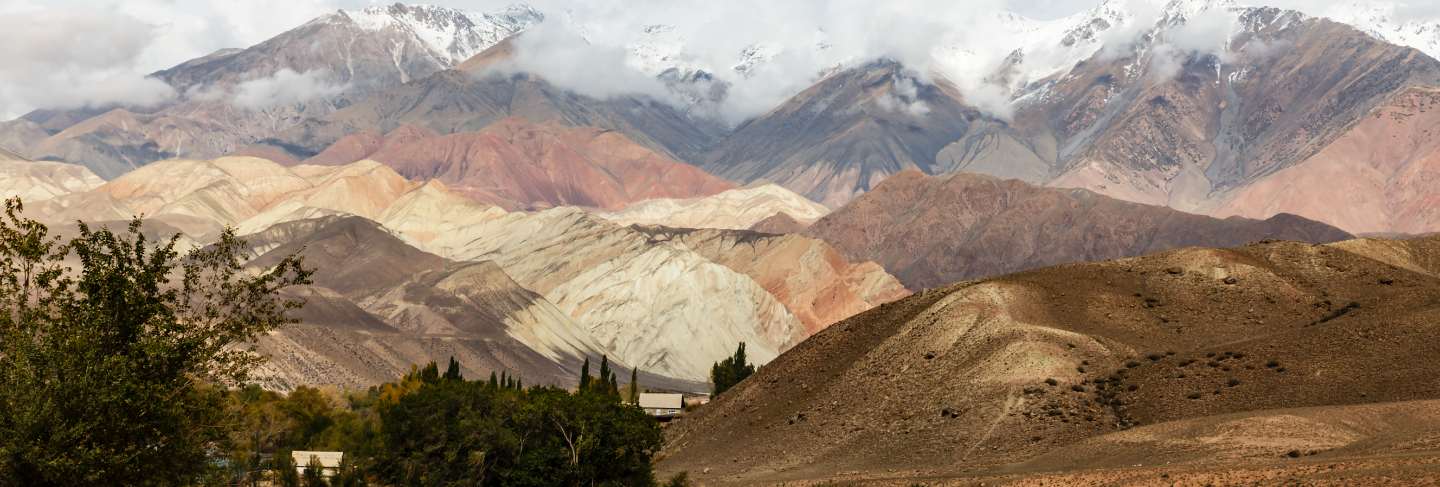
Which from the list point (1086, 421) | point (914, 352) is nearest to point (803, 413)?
point (914, 352)

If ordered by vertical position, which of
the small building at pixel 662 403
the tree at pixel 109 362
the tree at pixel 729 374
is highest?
the tree at pixel 729 374

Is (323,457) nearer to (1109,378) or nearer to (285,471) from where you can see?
(285,471)

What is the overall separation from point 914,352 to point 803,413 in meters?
5.97

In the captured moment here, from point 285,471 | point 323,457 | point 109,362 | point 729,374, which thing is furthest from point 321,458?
point 109,362

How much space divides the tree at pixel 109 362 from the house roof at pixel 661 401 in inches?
3271

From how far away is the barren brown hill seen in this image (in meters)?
57.3

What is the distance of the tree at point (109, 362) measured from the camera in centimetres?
3425

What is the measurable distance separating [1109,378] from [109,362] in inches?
1758

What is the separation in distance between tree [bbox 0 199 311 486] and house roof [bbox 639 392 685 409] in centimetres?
8309

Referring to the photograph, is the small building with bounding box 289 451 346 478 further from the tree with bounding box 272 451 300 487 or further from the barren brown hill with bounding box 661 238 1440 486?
the barren brown hill with bounding box 661 238 1440 486

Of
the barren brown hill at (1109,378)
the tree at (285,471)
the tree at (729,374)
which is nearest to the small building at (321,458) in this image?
the tree at (285,471)

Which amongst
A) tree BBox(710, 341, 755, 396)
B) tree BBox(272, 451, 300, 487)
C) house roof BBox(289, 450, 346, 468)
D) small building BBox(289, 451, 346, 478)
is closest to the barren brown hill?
tree BBox(272, 451, 300, 487)

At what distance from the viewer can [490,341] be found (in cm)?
19662

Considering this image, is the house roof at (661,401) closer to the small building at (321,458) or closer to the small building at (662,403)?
the small building at (662,403)
